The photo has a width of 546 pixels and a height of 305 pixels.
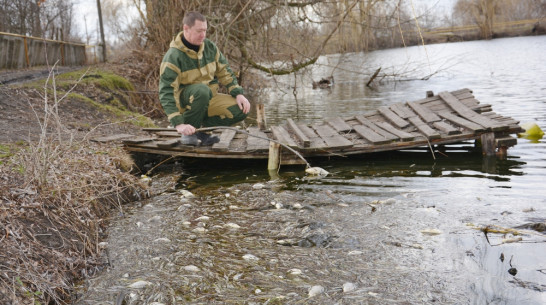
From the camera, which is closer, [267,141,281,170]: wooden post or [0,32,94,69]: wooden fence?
[267,141,281,170]: wooden post

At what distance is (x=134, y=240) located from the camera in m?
4.38

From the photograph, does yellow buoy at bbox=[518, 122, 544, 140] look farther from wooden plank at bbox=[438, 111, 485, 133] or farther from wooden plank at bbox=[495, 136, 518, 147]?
wooden plank at bbox=[495, 136, 518, 147]

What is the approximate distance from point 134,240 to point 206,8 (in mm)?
9249

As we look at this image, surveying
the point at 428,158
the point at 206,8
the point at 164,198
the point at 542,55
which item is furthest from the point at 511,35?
the point at 164,198

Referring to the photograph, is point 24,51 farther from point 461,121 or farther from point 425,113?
point 461,121

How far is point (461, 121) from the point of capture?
285 inches

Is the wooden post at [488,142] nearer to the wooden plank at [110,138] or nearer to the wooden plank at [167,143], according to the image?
the wooden plank at [167,143]

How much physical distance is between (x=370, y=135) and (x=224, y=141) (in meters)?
2.10

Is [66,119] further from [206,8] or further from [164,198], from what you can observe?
[206,8]

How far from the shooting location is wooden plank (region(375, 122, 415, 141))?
6.75 meters

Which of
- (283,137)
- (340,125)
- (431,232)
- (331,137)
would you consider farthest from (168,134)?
(431,232)

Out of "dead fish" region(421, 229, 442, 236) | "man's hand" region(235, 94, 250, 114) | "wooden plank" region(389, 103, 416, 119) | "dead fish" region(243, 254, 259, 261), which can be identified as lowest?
"dead fish" region(243, 254, 259, 261)

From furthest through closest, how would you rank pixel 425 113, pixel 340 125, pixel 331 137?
pixel 340 125
pixel 425 113
pixel 331 137

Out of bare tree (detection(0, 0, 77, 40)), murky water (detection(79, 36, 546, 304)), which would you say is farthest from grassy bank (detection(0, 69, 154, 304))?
bare tree (detection(0, 0, 77, 40))
